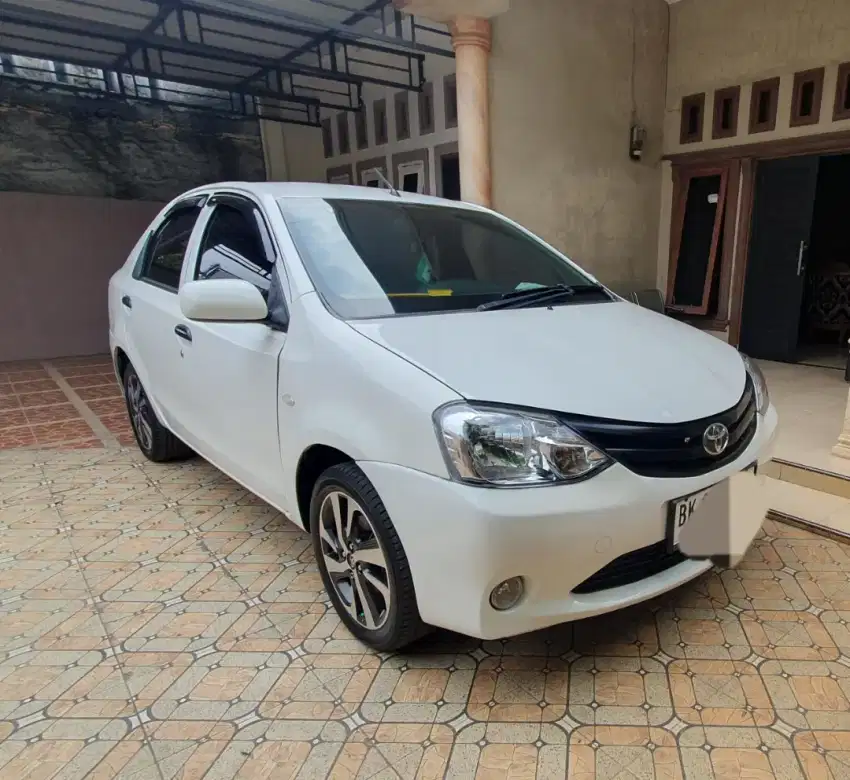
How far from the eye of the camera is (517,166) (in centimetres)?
511

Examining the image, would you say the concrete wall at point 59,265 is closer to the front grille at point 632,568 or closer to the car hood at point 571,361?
the car hood at point 571,361

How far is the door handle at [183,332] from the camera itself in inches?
96.4

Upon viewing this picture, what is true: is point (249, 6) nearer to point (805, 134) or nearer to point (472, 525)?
point (805, 134)

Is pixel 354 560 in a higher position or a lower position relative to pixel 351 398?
lower

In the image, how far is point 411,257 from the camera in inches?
84.0

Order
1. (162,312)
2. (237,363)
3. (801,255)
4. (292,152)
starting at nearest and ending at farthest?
(237,363) → (162,312) → (801,255) → (292,152)

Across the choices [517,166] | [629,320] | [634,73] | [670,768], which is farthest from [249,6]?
[670,768]

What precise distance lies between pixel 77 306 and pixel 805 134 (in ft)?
26.9

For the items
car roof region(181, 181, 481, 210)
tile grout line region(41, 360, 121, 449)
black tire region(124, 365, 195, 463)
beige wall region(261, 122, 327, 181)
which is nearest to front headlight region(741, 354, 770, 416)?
car roof region(181, 181, 481, 210)

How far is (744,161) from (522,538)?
18.4 feet

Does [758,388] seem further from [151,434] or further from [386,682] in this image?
[151,434]

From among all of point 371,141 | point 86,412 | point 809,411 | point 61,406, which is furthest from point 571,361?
point 371,141

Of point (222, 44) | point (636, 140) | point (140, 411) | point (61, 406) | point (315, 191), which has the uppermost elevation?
point (222, 44)

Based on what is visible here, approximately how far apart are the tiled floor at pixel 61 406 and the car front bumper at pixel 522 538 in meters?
3.14
